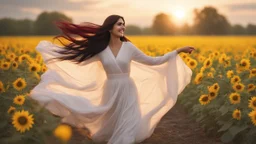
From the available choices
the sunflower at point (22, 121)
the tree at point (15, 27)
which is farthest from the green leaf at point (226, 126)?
the tree at point (15, 27)

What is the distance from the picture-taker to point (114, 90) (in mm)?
5070

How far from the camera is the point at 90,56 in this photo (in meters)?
5.12

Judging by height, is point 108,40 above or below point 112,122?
above

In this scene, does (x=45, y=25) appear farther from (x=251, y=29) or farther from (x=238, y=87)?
(x=238, y=87)

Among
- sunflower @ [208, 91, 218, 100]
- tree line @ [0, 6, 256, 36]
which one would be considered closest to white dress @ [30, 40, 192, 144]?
sunflower @ [208, 91, 218, 100]

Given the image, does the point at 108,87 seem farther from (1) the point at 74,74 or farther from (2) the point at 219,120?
(2) the point at 219,120

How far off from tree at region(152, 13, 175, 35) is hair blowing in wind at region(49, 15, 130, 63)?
3719 cm

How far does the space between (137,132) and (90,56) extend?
1069mm

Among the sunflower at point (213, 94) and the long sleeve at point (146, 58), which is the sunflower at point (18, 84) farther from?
the sunflower at point (213, 94)

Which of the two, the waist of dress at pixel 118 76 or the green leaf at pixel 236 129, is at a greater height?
the waist of dress at pixel 118 76

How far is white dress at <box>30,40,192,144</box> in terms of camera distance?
496 cm

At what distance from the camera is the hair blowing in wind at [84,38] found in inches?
199

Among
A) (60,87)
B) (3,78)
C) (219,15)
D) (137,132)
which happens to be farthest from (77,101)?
(219,15)

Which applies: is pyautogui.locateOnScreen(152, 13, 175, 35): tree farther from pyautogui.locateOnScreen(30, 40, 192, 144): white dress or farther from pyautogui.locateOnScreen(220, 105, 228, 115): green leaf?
pyautogui.locateOnScreen(220, 105, 228, 115): green leaf
